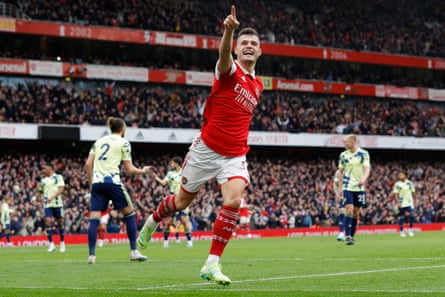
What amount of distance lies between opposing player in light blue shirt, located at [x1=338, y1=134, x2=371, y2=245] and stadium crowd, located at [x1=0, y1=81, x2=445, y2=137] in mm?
22989

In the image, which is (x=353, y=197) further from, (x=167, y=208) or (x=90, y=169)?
(x=167, y=208)

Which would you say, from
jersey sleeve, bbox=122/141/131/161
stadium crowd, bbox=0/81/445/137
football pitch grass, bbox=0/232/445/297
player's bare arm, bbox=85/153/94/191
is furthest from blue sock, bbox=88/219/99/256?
stadium crowd, bbox=0/81/445/137

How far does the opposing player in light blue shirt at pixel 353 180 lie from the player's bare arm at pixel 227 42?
38.8ft

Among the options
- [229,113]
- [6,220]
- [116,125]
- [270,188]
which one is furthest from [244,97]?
[270,188]

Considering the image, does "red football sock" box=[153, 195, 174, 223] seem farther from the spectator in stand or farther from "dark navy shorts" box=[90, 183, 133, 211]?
the spectator in stand

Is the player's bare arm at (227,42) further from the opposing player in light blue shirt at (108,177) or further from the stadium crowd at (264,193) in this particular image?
the stadium crowd at (264,193)

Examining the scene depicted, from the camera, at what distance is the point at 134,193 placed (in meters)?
38.2

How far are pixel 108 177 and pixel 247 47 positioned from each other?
18.3ft

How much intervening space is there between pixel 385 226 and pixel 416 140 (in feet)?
43.7

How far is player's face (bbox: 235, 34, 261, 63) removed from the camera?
9219mm

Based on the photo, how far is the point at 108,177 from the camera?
14.1 m

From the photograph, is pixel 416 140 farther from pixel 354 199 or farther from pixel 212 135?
pixel 212 135

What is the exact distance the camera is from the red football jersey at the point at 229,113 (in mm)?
9281

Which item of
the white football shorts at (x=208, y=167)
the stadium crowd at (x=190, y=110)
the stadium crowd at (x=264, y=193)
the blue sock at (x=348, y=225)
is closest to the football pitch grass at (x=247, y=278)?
the white football shorts at (x=208, y=167)
